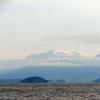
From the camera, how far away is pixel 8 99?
80.4 metres

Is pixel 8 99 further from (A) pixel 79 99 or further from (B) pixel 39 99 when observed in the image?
(A) pixel 79 99

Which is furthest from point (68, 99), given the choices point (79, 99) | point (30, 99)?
point (30, 99)

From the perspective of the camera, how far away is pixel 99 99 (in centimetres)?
7812

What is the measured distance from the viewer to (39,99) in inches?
3206

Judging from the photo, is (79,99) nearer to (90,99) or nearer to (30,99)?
(90,99)

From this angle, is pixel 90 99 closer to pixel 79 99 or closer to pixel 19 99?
pixel 79 99

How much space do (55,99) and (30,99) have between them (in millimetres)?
4685

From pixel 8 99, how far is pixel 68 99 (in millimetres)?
11103

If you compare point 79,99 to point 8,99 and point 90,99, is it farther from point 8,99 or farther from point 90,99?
point 8,99

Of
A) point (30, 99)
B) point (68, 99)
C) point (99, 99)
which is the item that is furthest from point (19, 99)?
point (99, 99)

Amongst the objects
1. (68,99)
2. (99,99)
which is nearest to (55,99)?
(68,99)

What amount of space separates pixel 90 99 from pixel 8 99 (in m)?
15.0

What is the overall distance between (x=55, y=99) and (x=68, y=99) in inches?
92.0

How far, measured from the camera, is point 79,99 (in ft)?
255
